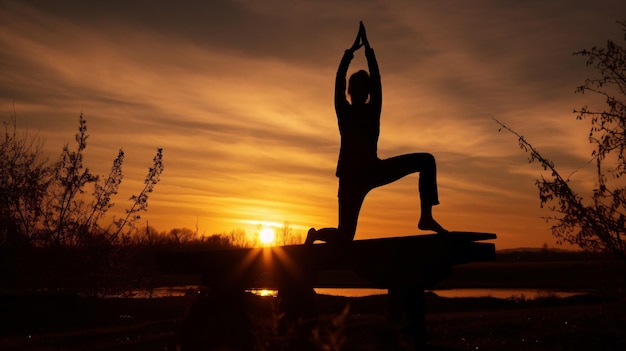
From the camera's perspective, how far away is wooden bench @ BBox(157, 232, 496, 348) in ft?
Result: 19.0

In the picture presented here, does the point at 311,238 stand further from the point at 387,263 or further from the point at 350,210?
the point at 387,263

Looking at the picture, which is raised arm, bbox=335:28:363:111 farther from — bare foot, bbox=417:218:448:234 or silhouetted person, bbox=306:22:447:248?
bare foot, bbox=417:218:448:234

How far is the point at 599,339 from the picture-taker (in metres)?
11.4

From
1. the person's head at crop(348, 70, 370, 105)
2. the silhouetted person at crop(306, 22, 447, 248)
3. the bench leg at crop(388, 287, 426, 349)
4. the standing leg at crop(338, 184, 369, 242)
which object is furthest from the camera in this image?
the person's head at crop(348, 70, 370, 105)

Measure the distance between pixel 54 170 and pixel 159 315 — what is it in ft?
17.9

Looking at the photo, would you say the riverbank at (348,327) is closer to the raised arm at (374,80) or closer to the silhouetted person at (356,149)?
the silhouetted person at (356,149)

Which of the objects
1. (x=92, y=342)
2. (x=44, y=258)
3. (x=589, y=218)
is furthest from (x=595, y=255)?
(x=44, y=258)

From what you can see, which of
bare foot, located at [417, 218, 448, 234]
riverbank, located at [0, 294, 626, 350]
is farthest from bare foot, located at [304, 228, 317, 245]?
bare foot, located at [417, 218, 448, 234]

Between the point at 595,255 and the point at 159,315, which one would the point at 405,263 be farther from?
the point at 159,315

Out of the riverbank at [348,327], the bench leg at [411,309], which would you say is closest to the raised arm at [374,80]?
the bench leg at [411,309]

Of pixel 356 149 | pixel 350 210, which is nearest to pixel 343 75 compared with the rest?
pixel 356 149

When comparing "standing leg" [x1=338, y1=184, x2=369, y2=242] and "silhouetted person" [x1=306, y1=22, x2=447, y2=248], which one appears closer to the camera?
→ "silhouetted person" [x1=306, y1=22, x2=447, y2=248]

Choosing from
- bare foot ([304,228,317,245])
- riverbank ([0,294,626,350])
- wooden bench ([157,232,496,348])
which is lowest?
riverbank ([0,294,626,350])

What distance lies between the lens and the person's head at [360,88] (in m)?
A: 7.10
